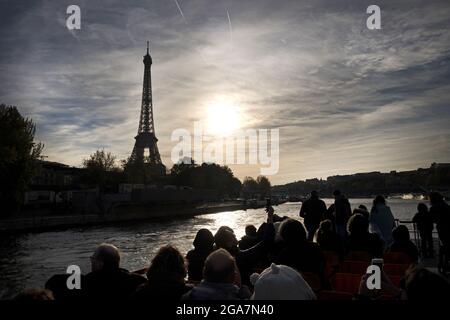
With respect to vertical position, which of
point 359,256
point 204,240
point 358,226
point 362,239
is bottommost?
point 359,256

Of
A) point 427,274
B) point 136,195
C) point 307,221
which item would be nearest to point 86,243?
point 307,221

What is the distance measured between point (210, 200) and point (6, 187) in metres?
74.3

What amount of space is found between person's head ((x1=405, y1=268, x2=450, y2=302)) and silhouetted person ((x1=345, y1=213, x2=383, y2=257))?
440cm

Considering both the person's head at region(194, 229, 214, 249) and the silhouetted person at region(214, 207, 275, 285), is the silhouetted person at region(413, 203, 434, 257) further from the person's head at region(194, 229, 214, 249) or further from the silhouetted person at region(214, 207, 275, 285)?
the person's head at region(194, 229, 214, 249)

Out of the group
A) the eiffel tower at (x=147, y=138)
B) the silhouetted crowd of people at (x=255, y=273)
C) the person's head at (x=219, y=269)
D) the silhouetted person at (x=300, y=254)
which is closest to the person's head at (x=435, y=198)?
the silhouetted crowd of people at (x=255, y=273)

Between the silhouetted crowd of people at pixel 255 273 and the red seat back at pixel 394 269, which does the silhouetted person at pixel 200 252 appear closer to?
the silhouetted crowd of people at pixel 255 273

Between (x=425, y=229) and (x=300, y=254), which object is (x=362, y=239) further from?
(x=425, y=229)

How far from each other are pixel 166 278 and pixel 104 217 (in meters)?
57.0

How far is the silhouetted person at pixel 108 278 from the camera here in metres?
4.62

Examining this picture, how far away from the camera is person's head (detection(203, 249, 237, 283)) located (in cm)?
395

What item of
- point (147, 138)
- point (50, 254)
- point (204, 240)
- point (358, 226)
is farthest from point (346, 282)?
point (147, 138)

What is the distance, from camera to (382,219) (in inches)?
414

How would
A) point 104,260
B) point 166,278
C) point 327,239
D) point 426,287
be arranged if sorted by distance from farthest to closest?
point 327,239 → point 104,260 → point 166,278 → point 426,287
